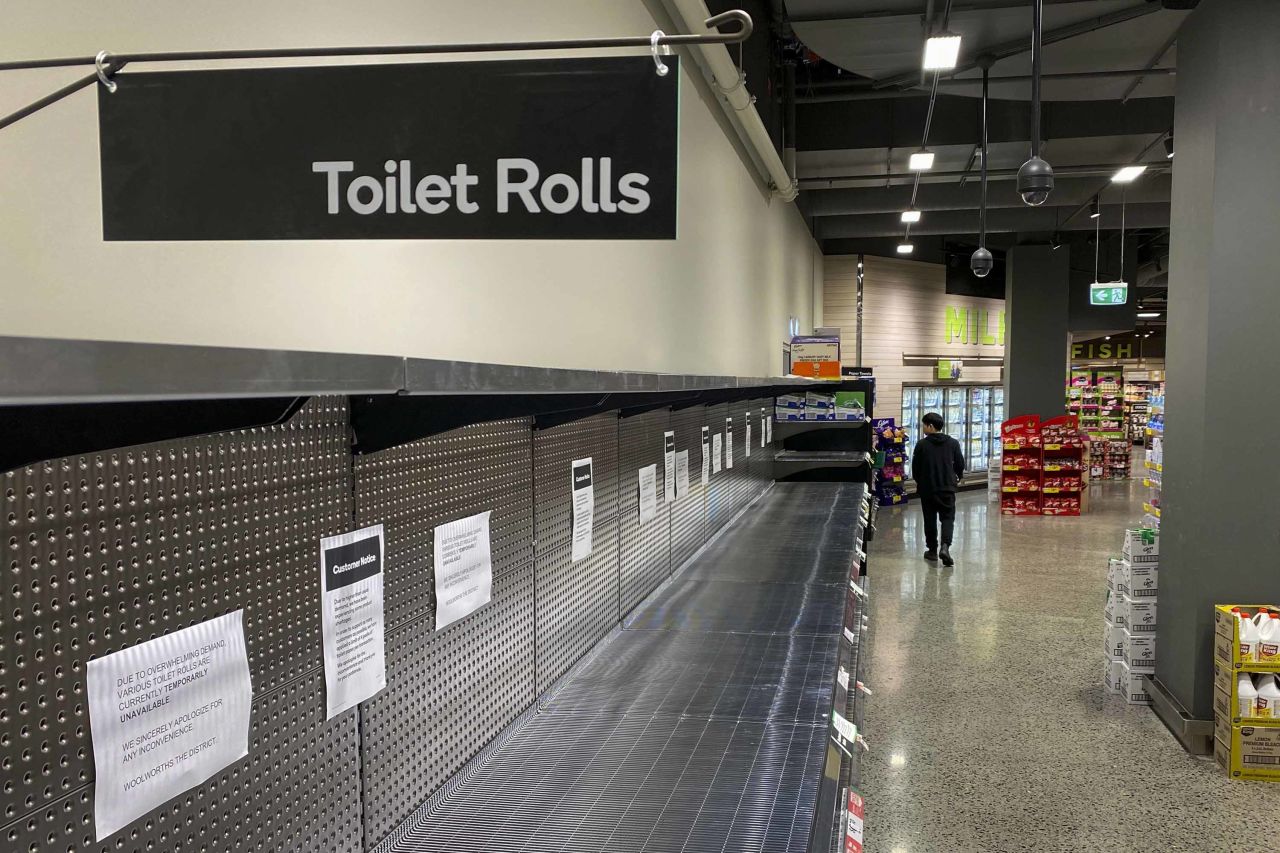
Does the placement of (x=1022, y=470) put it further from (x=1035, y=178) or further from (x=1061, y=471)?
(x=1035, y=178)

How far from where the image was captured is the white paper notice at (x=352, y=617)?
1369 millimetres

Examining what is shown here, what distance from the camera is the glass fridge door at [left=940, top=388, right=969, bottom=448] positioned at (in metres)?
18.9

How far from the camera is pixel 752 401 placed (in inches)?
277

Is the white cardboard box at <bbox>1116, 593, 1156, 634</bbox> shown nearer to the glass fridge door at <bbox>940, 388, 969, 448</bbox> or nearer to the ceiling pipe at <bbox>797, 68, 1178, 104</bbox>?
the ceiling pipe at <bbox>797, 68, 1178, 104</bbox>

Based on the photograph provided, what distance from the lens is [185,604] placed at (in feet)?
3.59

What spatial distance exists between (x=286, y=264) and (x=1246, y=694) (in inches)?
199

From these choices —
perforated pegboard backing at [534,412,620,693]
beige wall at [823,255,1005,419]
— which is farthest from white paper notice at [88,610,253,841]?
beige wall at [823,255,1005,419]

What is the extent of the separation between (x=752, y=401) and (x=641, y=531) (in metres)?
3.70

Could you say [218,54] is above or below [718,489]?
above

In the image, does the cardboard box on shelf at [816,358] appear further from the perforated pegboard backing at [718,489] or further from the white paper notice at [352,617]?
the white paper notice at [352,617]

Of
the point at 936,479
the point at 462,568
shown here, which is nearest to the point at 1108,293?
the point at 936,479

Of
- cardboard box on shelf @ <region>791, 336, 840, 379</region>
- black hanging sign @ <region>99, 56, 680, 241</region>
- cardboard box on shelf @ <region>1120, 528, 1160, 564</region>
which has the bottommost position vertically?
cardboard box on shelf @ <region>1120, 528, 1160, 564</region>

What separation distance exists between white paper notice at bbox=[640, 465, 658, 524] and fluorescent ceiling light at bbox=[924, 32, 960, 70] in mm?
4040

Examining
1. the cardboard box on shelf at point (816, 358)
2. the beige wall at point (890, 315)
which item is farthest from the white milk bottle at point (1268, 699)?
the beige wall at point (890, 315)
